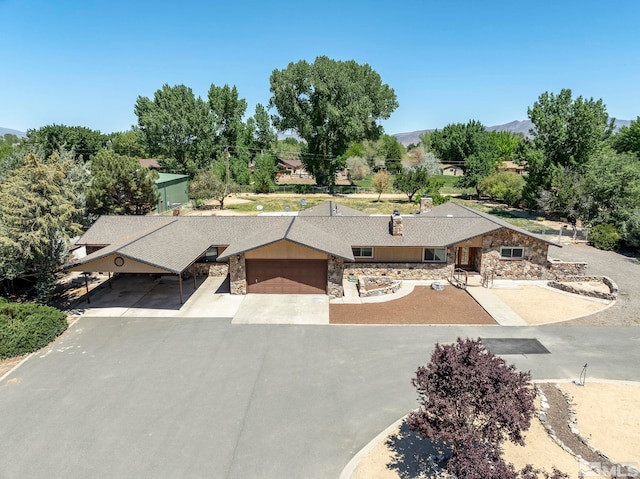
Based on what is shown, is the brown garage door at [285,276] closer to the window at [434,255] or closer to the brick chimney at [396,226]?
the brick chimney at [396,226]

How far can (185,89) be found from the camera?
221ft

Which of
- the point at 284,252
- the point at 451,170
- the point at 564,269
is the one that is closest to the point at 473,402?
the point at 284,252

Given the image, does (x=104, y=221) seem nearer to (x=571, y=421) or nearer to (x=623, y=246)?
(x=571, y=421)

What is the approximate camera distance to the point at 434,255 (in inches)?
1054

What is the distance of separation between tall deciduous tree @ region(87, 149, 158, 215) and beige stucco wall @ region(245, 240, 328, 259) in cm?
2061

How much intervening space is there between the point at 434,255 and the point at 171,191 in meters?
40.6

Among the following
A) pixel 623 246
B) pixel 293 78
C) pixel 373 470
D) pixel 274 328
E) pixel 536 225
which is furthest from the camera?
pixel 293 78

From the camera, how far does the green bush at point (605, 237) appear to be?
114ft

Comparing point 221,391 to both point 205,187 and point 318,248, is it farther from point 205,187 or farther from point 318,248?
point 205,187

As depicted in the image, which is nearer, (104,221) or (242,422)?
(242,422)

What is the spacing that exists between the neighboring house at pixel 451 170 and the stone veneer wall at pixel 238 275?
7428 cm

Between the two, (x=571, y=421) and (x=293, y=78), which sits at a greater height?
(x=293, y=78)

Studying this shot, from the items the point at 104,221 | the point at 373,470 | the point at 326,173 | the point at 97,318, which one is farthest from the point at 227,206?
the point at 373,470

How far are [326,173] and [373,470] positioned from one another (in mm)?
63834
